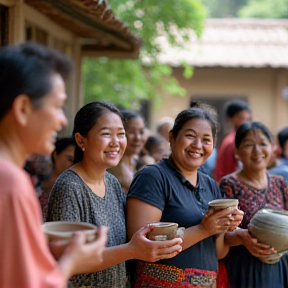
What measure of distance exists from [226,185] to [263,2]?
21779 mm

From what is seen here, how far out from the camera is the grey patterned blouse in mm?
2637

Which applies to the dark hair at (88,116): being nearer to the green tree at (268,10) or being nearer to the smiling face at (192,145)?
the smiling face at (192,145)

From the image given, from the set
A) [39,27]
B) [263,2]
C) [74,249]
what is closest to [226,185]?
[74,249]

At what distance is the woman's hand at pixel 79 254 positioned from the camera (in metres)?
1.81

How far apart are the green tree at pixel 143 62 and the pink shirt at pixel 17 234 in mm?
6801

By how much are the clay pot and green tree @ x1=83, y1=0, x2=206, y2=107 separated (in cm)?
542

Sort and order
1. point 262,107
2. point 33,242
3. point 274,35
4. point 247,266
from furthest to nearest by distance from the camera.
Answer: point 274,35 → point 262,107 → point 247,266 → point 33,242

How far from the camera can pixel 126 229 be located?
3029 mm

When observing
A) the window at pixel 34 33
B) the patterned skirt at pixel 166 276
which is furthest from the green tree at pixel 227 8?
the patterned skirt at pixel 166 276

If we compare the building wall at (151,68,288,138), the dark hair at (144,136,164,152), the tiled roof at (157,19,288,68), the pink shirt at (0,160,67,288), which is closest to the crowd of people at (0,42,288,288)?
the pink shirt at (0,160,67,288)

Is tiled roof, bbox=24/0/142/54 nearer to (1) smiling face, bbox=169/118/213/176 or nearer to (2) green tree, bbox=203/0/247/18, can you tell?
(1) smiling face, bbox=169/118/213/176

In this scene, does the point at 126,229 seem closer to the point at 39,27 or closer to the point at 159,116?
the point at 39,27

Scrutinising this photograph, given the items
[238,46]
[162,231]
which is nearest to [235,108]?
[162,231]

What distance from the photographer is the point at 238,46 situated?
1338 centimetres
